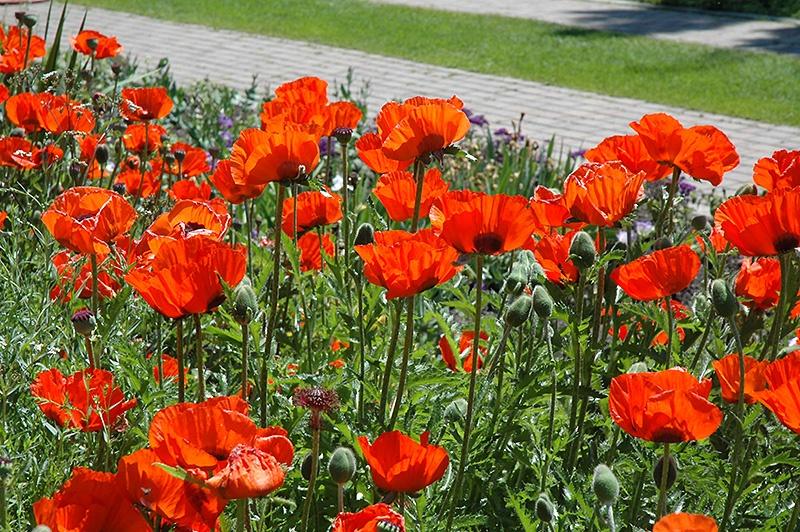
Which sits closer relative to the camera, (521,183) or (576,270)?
(576,270)

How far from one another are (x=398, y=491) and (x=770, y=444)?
852mm

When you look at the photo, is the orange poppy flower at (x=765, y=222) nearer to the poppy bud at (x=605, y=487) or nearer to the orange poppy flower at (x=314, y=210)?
the poppy bud at (x=605, y=487)

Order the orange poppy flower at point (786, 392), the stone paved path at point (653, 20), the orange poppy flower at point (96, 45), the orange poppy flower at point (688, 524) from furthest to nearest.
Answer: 1. the stone paved path at point (653, 20)
2. the orange poppy flower at point (96, 45)
3. the orange poppy flower at point (786, 392)
4. the orange poppy flower at point (688, 524)

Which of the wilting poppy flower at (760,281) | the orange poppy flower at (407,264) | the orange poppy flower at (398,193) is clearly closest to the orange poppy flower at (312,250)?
the orange poppy flower at (398,193)

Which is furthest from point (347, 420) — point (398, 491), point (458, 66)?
point (458, 66)

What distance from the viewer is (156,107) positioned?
330 cm

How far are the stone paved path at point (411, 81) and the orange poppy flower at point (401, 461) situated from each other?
552 cm

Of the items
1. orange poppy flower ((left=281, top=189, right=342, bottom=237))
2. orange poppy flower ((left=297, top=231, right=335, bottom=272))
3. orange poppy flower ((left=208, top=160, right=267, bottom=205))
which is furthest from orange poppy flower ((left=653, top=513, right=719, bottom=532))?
orange poppy flower ((left=297, top=231, right=335, bottom=272))

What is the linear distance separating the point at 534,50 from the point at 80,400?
9.16 meters

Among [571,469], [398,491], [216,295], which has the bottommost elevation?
[571,469]

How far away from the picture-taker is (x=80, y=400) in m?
2.05

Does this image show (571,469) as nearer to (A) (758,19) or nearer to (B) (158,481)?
(B) (158,481)

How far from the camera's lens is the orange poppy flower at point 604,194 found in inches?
85.6

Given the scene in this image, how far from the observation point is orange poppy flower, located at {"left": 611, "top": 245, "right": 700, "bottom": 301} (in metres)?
2.07
